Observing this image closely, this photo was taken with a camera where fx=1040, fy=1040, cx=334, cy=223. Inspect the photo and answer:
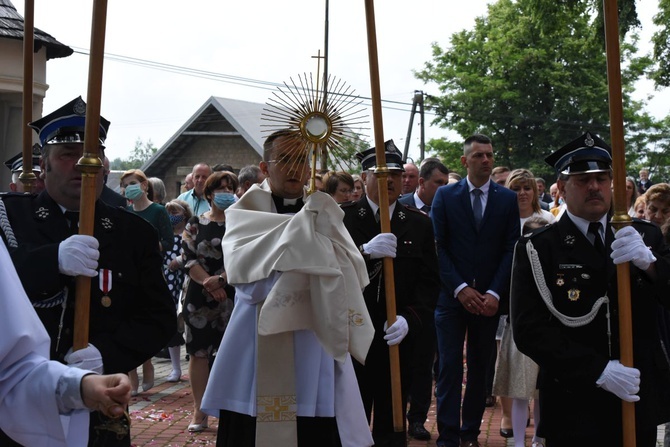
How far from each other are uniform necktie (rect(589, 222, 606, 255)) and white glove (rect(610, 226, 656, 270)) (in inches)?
10.3

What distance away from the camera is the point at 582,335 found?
16.2ft

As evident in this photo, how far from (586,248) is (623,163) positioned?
1.45 ft

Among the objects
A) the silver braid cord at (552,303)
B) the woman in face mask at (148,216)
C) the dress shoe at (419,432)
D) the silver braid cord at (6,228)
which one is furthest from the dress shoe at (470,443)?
the silver braid cord at (6,228)

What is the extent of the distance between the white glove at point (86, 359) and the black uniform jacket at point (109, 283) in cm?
9

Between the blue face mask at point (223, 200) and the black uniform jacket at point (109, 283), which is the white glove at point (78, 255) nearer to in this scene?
the black uniform jacket at point (109, 283)

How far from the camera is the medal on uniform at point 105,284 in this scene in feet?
14.8

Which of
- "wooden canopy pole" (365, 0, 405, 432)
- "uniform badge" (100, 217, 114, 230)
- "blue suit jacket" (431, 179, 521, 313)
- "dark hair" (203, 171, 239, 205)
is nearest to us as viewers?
"uniform badge" (100, 217, 114, 230)

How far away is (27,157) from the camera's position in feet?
18.6

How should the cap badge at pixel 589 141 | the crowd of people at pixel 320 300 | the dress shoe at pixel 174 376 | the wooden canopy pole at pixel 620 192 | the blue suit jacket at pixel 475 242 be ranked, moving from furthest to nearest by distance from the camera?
the dress shoe at pixel 174 376 < the blue suit jacket at pixel 475 242 < the cap badge at pixel 589 141 < the wooden canopy pole at pixel 620 192 < the crowd of people at pixel 320 300

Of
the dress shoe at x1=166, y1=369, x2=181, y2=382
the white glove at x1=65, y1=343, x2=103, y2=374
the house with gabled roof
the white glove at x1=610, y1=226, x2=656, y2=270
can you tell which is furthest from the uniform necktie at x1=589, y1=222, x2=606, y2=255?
the house with gabled roof

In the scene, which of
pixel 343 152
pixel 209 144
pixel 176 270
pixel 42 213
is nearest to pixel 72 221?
pixel 42 213

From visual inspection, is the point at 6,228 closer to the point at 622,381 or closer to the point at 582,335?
the point at 582,335

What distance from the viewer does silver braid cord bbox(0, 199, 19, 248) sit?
14.4 ft

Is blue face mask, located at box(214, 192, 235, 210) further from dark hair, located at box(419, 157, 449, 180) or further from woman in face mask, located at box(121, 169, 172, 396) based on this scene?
dark hair, located at box(419, 157, 449, 180)
